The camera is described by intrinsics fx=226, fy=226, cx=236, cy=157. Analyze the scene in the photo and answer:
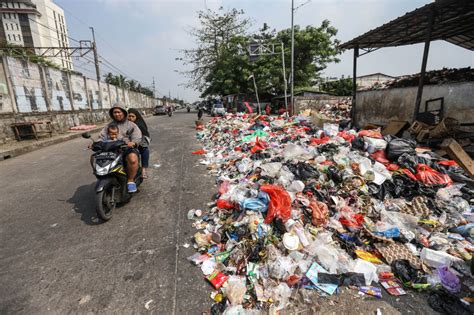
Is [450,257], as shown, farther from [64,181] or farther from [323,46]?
[323,46]

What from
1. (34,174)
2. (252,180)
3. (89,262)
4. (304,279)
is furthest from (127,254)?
(34,174)

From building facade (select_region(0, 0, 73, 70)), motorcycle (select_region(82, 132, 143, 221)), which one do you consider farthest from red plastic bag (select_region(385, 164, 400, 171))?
building facade (select_region(0, 0, 73, 70))

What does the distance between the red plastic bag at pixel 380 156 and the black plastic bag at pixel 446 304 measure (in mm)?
2838

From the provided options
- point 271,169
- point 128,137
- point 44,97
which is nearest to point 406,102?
point 271,169

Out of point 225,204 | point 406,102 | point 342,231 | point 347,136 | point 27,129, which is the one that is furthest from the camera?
point 27,129

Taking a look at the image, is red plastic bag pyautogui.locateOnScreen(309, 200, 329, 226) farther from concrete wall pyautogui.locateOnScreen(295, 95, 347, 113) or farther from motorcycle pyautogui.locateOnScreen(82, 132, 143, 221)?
concrete wall pyautogui.locateOnScreen(295, 95, 347, 113)

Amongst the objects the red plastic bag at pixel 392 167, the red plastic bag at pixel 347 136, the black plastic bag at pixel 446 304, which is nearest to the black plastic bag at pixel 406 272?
the black plastic bag at pixel 446 304

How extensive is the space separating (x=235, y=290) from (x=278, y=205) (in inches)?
45.0

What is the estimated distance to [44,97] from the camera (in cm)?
1090

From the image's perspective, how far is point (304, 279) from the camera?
6.87 ft

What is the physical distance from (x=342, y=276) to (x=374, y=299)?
0.92 ft

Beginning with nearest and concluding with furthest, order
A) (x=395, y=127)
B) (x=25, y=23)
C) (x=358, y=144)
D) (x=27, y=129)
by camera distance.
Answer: (x=358, y=144) < (x=395, y=127) < (x=27, y=129) < (x=25, y=23)

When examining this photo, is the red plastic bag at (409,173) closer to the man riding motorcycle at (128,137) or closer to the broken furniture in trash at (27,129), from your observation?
the man riding motorcycle at (128,137)

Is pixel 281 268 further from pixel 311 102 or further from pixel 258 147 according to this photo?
pixel 311 102
